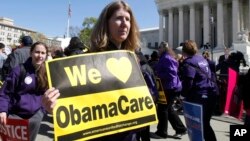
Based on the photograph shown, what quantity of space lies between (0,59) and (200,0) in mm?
54094

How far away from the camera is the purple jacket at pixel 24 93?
4.30 meters

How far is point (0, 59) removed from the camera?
1093 cm

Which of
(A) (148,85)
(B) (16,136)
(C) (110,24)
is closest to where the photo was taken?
(C) (110,24)

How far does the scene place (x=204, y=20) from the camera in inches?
2377

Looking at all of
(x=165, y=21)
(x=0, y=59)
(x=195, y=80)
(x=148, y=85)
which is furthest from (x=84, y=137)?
(x=165, y=21)

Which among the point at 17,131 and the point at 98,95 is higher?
the point at 98,95

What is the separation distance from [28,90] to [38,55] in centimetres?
48

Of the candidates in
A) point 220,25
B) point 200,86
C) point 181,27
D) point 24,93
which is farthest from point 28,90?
point 181,27

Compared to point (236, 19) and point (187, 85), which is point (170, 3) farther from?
point (187, 85)

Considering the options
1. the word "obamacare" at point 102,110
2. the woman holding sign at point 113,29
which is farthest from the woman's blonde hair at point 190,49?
the word "obamacare" at point 102,110

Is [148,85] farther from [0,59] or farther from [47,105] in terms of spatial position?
[0,59]

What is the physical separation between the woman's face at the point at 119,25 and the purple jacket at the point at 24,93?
1965mm

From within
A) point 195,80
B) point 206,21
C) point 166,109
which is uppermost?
point 206,21

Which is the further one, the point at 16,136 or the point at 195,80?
the point at 195,80
